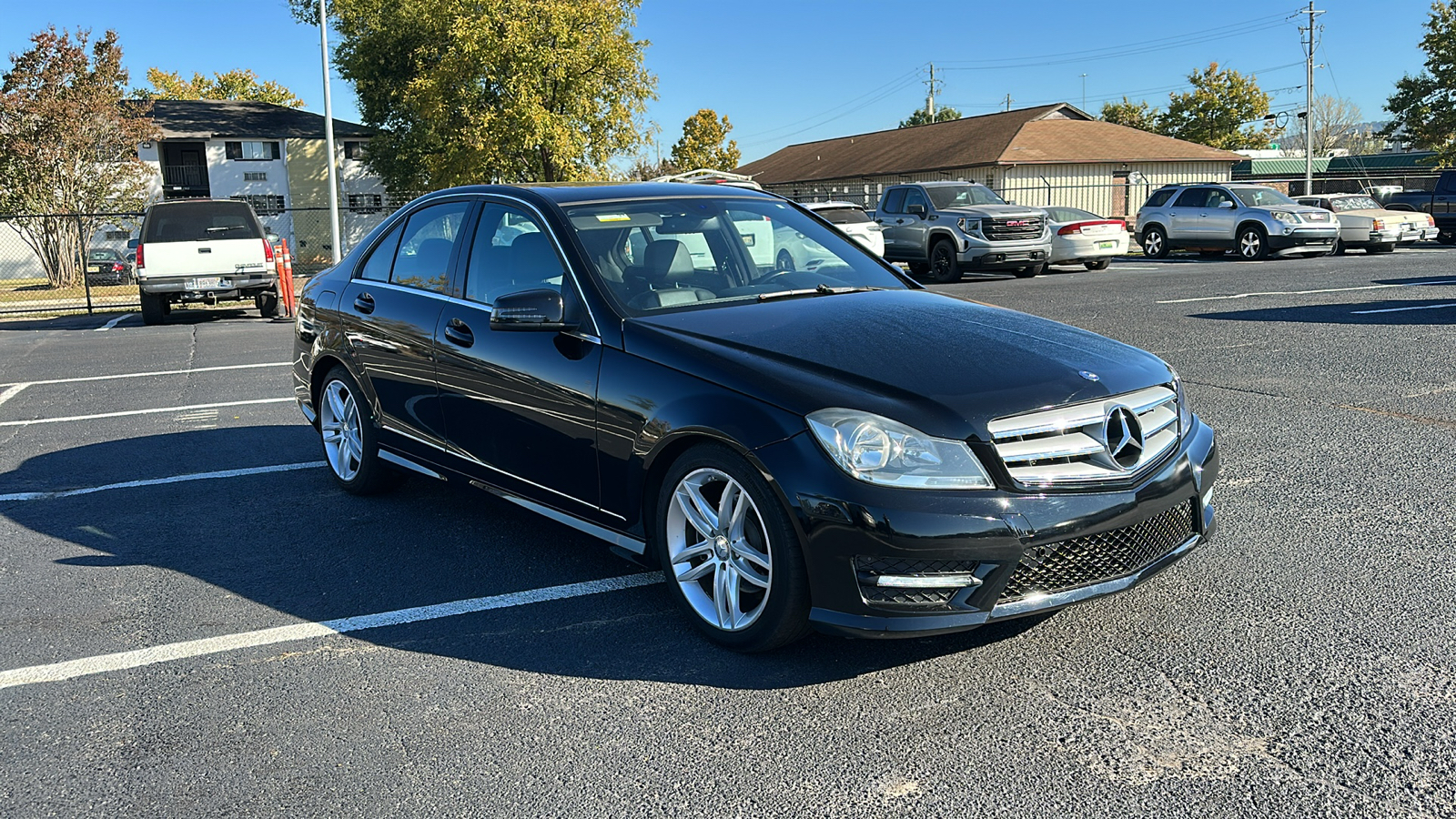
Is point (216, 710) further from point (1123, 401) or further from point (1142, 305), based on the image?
point (1142, 305)

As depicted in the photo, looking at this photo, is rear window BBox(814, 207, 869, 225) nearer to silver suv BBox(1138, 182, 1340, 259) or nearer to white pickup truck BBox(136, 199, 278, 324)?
white pickup truck BBox(136, 199, 278, 324)

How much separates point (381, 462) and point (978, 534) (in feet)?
11.6

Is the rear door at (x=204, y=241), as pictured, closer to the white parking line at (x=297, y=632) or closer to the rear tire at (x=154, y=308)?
the rear tire at (x=154, y=308)

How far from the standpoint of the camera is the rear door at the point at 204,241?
1658 centimetres

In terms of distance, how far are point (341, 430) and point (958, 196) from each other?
17.9 meters

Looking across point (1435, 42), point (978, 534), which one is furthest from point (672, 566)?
point (1435, 42)

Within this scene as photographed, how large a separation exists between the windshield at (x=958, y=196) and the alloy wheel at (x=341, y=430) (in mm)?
17217

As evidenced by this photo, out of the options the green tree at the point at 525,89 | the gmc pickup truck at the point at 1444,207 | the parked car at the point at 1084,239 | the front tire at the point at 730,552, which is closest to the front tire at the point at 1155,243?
the parked car at the point at 1084,239

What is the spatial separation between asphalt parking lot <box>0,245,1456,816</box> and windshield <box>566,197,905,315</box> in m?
1.19

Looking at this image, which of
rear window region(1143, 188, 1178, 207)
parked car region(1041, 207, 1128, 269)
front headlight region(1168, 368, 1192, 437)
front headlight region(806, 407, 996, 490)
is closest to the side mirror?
front headlight region(806, 407, 996, 490)

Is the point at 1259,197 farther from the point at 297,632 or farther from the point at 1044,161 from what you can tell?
the point at 297,632

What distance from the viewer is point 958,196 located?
2230cm

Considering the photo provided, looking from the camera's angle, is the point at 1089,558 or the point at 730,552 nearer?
the point at 1089,558

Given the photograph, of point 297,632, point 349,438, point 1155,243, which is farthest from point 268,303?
point 1155,243
